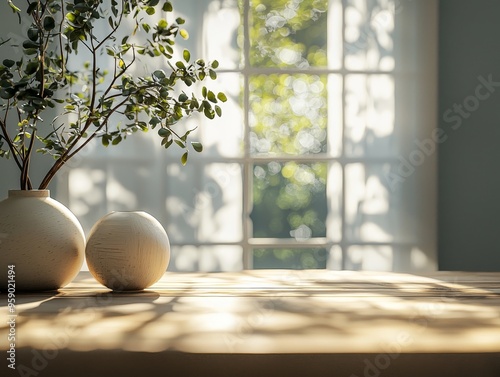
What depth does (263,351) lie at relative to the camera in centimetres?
91

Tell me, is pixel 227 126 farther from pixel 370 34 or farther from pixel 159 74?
pixel 159 74

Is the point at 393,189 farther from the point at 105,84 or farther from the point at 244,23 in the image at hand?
the point at 105,84

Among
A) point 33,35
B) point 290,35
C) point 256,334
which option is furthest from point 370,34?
point 290,35

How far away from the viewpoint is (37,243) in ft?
4.45

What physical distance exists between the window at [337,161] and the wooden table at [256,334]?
157 centimetres

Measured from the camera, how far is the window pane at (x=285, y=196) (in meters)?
10.9

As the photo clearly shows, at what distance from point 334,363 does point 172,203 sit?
2117 millimetres

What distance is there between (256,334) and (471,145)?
2.35 metres

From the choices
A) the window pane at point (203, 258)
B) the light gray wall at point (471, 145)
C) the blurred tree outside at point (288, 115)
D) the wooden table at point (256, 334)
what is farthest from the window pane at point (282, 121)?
the wooden table at point (256, 334)

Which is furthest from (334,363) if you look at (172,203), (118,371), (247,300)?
(172,203)

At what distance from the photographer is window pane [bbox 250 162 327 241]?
10867mm

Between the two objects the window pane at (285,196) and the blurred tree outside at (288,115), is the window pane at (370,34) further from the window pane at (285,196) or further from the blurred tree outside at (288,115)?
the window pane at (285,196)

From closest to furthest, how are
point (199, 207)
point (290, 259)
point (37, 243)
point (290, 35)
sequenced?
point (37, 243) → point (199, 207) → point (290, 35) → point (290, 259)

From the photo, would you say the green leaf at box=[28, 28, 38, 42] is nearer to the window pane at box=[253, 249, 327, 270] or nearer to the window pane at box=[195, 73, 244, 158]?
the window pane at box=[195, 73, 244, 158]
